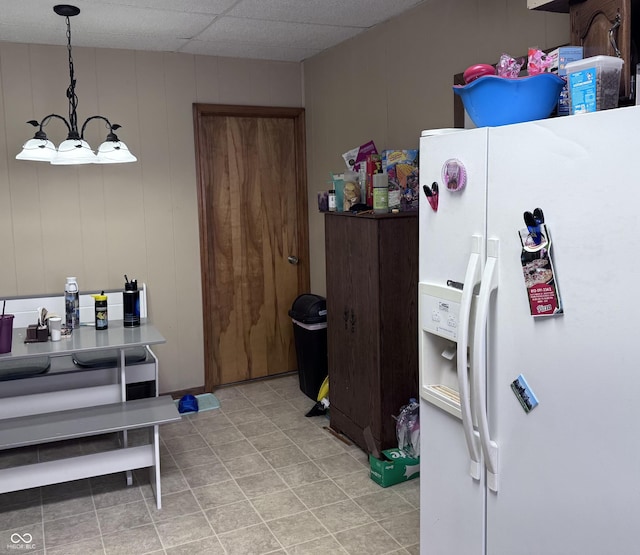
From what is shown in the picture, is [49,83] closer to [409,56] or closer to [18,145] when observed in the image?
[18,145]

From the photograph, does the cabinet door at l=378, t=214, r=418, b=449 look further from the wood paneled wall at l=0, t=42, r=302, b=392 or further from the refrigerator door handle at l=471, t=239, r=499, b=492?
the wood paneled wall at l=0, t=42, r=302, b=392

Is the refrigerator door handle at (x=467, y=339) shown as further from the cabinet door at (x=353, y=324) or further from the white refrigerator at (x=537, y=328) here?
the cabinet door at (x=353, y=324)

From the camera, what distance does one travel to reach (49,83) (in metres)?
4.33

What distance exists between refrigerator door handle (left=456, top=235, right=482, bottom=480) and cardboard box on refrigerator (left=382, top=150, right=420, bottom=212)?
162cm

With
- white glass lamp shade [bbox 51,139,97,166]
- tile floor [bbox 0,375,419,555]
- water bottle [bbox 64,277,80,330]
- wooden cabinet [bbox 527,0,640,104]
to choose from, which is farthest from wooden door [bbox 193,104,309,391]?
wooden cabinet [bbox 527,0,640,104]

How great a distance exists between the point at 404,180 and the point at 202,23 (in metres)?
1.60

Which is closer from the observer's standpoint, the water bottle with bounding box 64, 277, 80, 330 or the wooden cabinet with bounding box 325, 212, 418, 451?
the wooden cabinet with bounding box 325, 212, 418, 451

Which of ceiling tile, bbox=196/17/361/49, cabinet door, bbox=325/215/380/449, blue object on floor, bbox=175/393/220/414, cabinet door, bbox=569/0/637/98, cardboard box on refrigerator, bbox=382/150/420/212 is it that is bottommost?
blue object on floor, bbox=175/393/220/414

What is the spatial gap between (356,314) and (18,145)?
2573mm

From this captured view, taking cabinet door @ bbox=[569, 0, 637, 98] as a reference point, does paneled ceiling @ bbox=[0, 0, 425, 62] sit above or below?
above

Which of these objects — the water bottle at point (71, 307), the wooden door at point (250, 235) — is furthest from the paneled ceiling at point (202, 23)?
the water bottle at point (71, 307)

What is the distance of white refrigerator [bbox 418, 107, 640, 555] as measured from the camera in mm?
1419

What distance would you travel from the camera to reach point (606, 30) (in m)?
1.75

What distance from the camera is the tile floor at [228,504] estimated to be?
288 cm
